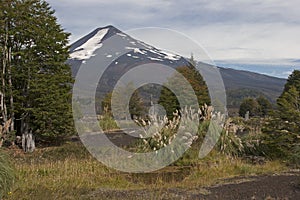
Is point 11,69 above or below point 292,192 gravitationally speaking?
above

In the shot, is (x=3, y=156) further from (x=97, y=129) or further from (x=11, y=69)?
(x=97, y=129)

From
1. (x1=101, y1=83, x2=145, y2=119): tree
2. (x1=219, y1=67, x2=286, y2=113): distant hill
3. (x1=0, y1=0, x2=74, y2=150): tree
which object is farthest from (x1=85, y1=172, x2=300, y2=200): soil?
(x1=219, y1=67, x2=286, y2=113): distant hill

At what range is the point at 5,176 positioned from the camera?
5.12m

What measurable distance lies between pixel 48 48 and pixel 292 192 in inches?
424

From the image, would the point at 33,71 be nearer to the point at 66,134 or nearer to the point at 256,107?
the point at 66,134

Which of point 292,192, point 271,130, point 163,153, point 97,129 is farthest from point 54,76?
point 292,192

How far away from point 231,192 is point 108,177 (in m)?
2.56

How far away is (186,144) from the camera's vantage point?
898cm

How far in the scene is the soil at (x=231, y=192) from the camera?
5.69m

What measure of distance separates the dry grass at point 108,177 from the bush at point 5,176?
360 millimetres

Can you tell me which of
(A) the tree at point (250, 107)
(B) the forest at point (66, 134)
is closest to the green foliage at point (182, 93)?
(B) the forest at point (66, 134)

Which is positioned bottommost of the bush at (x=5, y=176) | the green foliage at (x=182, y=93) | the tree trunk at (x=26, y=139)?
the tree trunk at (x=26, y=139)

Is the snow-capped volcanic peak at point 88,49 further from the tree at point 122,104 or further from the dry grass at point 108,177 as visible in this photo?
the dry grass at point 108,177

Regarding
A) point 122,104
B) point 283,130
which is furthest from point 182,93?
point 283,130
